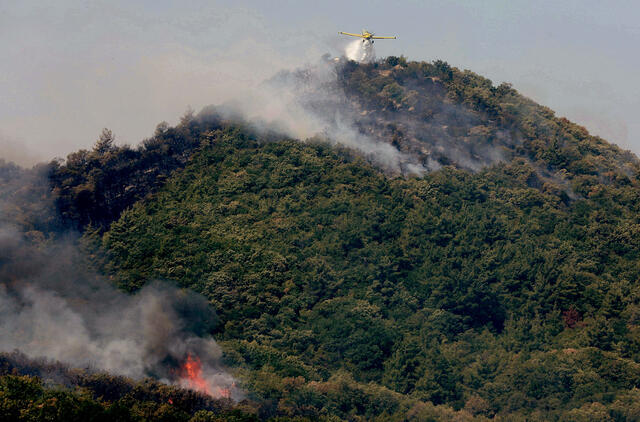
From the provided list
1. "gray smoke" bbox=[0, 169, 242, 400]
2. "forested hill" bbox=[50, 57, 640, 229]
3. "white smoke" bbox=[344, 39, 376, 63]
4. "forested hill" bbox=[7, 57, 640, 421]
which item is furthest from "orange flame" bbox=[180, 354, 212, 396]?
"white smoke" bbox=[344, 39, 376, 63]

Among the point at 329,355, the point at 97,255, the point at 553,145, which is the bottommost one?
Answer: the point at 329,355

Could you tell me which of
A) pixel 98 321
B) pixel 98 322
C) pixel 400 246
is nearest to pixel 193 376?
pixel 98 322

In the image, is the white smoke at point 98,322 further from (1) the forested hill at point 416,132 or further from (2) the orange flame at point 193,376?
(1) the forested hill at point 416,132

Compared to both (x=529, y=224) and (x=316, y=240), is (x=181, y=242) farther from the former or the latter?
(x=529, y=224)

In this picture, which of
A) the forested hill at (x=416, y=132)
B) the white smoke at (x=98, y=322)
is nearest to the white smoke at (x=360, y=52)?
the forested hill at (x=416, y=132)

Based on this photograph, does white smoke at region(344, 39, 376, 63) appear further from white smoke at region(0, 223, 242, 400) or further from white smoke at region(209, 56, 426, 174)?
white smoke at region(0, 223, 242, 400)

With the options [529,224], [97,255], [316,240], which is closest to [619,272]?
[529,224]
